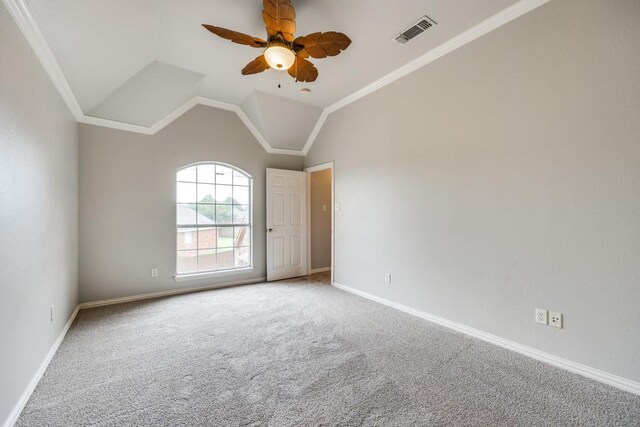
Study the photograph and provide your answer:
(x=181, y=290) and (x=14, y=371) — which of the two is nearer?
(x=14, y=371)

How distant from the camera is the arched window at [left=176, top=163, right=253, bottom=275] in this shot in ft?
14.2

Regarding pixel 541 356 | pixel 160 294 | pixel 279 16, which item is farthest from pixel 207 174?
pixel 541 356

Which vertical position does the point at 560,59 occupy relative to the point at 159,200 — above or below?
above

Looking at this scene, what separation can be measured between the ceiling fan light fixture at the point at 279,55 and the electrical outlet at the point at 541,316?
2957 millimetres

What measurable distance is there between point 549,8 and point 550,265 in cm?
208

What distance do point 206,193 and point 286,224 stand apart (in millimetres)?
1512

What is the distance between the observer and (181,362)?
2227 millimetres

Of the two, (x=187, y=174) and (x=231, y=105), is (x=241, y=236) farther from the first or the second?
(x=231, y=105)

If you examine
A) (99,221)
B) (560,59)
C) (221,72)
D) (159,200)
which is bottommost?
(99,221)

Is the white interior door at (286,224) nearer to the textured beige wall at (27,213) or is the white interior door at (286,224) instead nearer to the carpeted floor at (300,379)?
the carpeted floor at (300,379)

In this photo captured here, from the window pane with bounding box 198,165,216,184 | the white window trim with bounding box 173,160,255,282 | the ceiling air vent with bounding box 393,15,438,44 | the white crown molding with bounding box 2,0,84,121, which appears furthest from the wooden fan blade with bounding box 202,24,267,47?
the window pane with bounding box 198,165,216,184

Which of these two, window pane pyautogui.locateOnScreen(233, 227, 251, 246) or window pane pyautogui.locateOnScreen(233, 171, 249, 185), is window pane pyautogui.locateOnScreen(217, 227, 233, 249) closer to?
window pane pyautogui.locateOnScreen(233, 227, 251, 246)

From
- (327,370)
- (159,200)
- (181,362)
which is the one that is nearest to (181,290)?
(159,200)

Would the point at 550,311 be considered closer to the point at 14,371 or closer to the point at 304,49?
the point at 304,49
